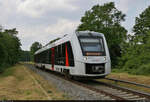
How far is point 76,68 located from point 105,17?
30119 millimetres

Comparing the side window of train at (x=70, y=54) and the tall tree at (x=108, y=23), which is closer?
the side window of train at (x=70, y=54)

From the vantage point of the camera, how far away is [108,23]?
4116 centimetres

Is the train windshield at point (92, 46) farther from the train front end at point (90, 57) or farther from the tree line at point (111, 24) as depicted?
the tree line at point (111, 24)

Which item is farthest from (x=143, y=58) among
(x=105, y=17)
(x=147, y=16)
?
(x=147, y=16)

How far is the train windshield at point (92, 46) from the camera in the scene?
12.3 meters

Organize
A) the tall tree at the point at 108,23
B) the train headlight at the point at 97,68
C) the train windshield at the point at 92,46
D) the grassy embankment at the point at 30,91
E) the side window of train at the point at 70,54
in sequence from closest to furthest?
the grassy embankment at the point at 30,91
the train headlight at the point at 97,68
the train windshield at the point at 92,46
the side window of train at the point at 70,54
the tall tree at the point at 108,23

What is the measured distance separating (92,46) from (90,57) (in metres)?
0.92

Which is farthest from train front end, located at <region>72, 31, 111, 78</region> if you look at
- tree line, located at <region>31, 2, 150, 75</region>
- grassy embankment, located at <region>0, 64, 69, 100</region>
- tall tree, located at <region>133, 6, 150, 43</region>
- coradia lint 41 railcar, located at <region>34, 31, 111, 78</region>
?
tall tree, located at <region>133, 6, 150, 43</region>

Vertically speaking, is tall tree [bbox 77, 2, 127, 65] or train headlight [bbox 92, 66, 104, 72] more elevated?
tall tree [bbox 77, 2, 127, 65]

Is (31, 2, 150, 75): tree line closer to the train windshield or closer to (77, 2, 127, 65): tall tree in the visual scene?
(77, 2, 127, 65): tall tree

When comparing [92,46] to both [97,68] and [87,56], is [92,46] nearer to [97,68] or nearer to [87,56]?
[87,56]

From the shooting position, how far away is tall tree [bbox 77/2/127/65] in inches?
1585

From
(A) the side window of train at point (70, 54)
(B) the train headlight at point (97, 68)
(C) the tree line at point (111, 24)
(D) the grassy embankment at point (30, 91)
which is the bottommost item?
(D) the grassy embankment at point (30, 91)

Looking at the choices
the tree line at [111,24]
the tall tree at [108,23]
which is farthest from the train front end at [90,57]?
the tall tree at [108,23]
